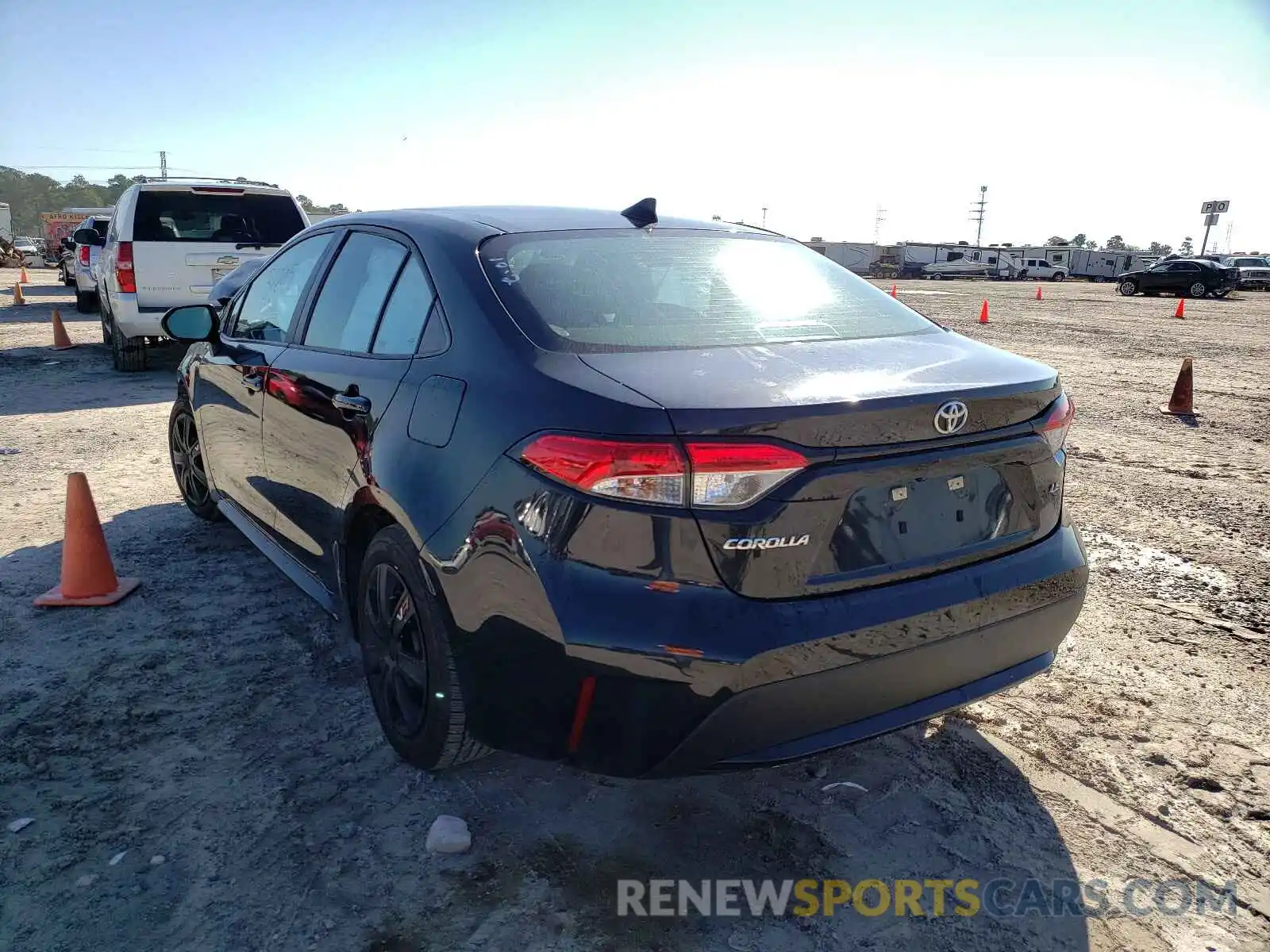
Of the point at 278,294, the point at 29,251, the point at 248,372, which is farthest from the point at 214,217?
the point at 29,251

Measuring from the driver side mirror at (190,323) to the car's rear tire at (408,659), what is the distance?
193 cm

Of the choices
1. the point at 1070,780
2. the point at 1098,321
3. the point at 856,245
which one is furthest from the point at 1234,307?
the point at 856,245

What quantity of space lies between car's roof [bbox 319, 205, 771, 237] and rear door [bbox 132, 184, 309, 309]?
723cm

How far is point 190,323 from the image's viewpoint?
168 inches

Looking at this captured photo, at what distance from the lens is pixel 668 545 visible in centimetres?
205

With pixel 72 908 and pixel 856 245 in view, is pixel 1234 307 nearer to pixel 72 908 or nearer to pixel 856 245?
pixel 72 908

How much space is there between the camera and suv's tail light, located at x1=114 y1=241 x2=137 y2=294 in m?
9.72

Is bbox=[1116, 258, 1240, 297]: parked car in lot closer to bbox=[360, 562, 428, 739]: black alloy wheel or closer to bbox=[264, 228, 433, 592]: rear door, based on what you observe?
bbox=[264, 228, 433, 592]: rear door

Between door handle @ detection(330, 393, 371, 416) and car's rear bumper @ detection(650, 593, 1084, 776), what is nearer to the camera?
car's rear bumper @ detection(650, 593, 1084, 776)

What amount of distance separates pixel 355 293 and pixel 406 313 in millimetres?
503

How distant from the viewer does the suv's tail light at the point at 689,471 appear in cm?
204

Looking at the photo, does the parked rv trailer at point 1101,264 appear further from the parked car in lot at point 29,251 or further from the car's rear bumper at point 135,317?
the car's rear bumper at point 135,317

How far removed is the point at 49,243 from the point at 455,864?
57.6m

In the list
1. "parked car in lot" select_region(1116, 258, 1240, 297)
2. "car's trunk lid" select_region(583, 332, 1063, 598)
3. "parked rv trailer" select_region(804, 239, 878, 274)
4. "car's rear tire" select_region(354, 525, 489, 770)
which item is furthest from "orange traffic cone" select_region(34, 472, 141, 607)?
"parked rv trailer" select_region(804, 239, 878, 274)
